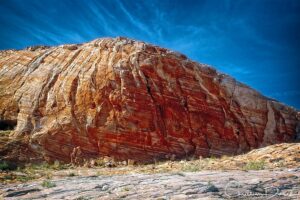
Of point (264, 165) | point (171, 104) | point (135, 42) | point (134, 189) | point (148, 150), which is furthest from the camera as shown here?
point (135, 42)

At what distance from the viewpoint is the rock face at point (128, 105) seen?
2106 centimetres

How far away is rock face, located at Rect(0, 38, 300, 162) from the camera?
21.1m

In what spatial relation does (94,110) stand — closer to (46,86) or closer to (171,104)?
(46,86)

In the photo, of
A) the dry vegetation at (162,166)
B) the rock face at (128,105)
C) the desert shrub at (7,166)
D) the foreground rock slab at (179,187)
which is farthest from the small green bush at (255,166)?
the desert shrub at (7,166)

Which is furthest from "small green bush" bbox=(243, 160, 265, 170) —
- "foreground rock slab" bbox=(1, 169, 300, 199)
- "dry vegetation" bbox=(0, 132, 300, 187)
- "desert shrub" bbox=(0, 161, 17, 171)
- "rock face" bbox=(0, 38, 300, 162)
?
"desert shrub" bbox=(0, 161, 17, 171)

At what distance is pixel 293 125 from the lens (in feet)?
88.6

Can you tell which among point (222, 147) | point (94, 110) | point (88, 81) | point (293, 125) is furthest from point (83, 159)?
point (293, 125)

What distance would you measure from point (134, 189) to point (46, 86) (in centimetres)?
1411

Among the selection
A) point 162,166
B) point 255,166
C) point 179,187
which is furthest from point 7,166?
point 255,166

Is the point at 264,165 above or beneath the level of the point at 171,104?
beneath

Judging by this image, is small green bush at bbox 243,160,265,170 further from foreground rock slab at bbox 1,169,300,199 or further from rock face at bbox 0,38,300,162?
rock face at bbox 0,38,300,162

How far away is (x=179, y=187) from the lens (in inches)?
405

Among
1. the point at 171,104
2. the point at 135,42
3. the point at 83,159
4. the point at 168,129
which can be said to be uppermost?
the point at 135,42

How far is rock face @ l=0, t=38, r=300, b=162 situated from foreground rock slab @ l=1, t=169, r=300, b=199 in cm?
859
